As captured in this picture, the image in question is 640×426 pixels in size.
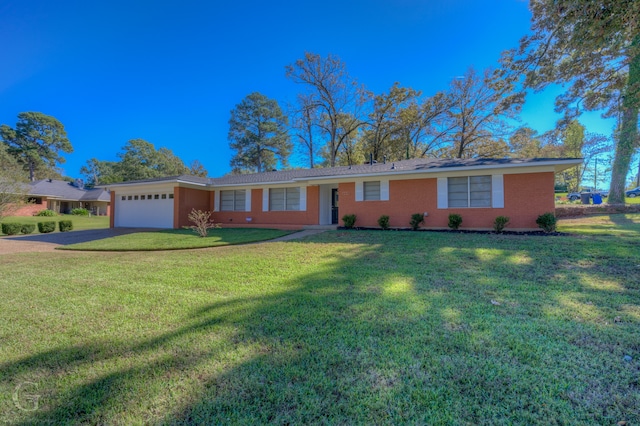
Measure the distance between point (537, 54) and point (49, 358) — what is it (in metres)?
15.1

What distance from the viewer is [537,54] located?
10383 millimetres

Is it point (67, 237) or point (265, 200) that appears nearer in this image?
point (67, 237)

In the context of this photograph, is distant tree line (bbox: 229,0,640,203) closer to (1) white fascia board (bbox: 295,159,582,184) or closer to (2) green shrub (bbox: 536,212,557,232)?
(1) white fascia board (bbox: 295,159,582,184)

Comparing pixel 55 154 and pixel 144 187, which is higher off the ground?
pixel 55 154

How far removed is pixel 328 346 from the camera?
259 cm

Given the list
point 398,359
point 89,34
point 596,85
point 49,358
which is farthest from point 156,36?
point 596,85

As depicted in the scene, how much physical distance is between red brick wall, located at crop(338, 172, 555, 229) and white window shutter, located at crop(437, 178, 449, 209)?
17 cm

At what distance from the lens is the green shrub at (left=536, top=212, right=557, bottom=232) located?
938 cm

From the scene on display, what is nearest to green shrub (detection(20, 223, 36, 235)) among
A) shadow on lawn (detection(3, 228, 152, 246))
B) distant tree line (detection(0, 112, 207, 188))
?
shadow on lawn (detection(3, 228, 152, 246))

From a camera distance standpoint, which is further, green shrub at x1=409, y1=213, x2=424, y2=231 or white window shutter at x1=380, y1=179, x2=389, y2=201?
white window shutter at x1=380, y1=179, x2=389, y2=201

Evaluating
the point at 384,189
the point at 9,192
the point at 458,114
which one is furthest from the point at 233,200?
the point at 458,114

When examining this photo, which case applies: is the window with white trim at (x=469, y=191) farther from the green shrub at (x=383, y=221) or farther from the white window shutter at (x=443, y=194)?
the green shrub at (x=383, y=221)

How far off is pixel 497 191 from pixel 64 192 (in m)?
42.7

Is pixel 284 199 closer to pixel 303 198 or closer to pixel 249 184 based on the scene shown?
pixel 303 198
